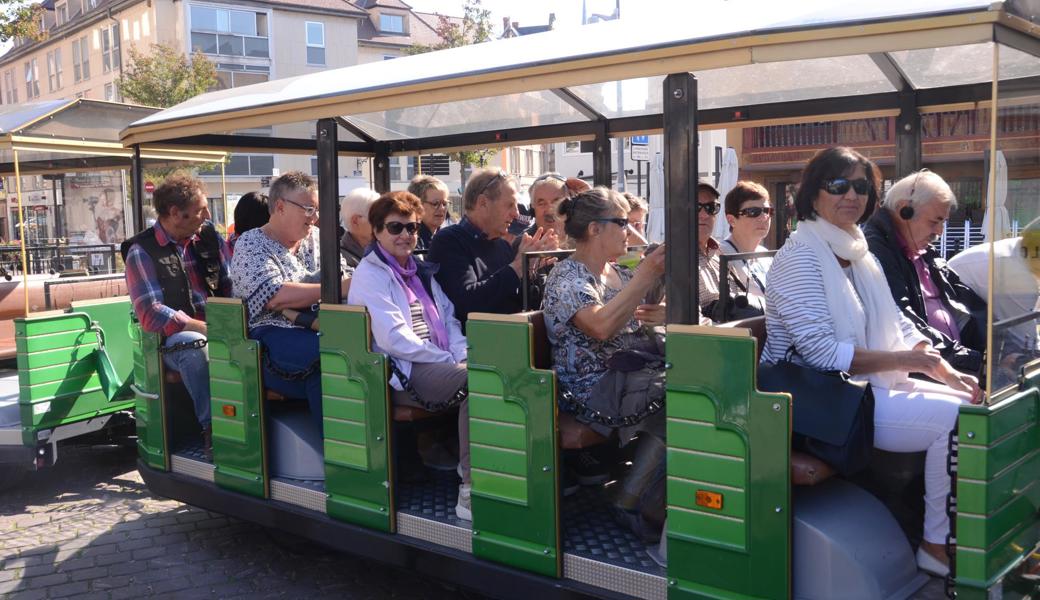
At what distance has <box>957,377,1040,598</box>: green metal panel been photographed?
2.61 meters

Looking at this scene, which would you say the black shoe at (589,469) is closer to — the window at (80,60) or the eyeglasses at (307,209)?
the eyeglasses at (307,209)

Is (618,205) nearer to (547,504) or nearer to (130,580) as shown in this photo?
(547,504)

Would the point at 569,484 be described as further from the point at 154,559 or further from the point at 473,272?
the point at 154,559

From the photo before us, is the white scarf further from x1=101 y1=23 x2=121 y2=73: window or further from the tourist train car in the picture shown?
x1=101 y1=23 x2=121 y2=73: window

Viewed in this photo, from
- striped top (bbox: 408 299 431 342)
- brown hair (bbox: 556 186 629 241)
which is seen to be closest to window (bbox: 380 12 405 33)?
striped top (bbox: 408 299 431 342)

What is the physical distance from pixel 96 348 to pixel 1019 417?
5422mm

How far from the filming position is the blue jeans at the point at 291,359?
4387mm

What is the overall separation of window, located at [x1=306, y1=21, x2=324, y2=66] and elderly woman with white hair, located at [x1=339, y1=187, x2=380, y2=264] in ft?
119

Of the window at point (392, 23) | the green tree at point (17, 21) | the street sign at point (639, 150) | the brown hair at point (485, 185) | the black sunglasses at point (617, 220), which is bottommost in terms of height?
the black sunglasses at point (617, 220)

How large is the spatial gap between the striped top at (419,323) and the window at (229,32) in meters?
33.5

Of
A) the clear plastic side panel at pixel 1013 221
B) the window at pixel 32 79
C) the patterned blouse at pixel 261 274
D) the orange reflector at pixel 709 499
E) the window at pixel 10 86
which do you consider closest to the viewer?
the clear plastic side panel at pixel 1013 221

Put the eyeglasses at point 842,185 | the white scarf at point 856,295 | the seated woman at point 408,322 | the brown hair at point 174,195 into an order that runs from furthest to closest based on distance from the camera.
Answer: the brown hair at point 174,195, the seated woman at point 408,322, the eyeglasses at point 842,185, the white scarf at point 856,295

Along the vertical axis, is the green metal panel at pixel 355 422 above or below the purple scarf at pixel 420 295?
below

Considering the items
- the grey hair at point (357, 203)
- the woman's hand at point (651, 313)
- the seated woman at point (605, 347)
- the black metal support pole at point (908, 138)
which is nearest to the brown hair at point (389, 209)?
the seated woman at point (605, 347)
